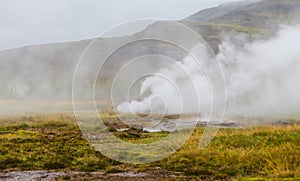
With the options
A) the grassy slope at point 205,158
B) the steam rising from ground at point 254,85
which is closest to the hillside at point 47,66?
the steam rising from ground at point 254,85

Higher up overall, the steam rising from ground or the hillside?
the hillside

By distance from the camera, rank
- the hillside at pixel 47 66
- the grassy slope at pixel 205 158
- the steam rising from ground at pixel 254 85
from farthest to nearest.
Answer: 1. the hillside at pixel 47 66
2. the steam rising from ground at pixel 254 85
3. the grassy slope at pixel 205 158

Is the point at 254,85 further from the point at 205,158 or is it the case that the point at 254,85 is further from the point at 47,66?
the point at 47,66

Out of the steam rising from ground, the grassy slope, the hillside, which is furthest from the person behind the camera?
the hillside

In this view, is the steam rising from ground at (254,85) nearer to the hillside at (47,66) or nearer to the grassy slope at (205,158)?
the grassy slope at (205,158)

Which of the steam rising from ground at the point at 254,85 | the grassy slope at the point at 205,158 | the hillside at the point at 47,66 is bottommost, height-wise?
the grassy slope at the point at 205,158

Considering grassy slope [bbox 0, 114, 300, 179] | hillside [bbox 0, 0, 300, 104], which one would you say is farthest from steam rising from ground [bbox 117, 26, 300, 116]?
hillside [bbox 0, 0, 300, 104]

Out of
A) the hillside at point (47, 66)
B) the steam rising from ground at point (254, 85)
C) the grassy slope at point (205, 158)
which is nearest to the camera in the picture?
the grassy slope at point (205, 158)

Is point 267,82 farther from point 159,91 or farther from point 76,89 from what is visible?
point 76,89

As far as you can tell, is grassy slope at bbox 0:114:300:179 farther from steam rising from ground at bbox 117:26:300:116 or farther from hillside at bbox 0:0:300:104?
hillside at bbox 0:0:300:104

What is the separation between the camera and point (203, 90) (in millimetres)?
47531

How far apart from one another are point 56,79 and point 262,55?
280 ft

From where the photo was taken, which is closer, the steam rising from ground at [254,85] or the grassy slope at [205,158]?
the grassy slope at [205,158]

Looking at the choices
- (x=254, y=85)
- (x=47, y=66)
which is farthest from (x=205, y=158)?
(x=47, y=66)
